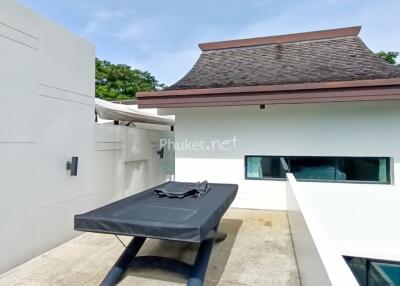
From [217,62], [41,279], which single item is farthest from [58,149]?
[217,62]

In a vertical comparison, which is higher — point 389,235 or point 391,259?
point 389,235

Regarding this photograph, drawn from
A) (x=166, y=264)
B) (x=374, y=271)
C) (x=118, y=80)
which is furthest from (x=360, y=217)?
(x=118, y=80)

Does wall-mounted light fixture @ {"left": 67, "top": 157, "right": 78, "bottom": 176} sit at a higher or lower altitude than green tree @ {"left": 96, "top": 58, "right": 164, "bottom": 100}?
lower

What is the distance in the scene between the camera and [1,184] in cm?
405

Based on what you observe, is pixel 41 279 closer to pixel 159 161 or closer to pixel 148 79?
pixel 159 161

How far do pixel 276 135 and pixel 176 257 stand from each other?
467cm

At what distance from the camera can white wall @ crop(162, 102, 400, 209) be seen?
7.18 metres

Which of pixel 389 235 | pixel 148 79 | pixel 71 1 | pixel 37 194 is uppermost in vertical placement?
pixel 148 79

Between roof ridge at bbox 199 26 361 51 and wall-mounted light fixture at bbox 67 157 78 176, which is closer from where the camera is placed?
wall-mounted light fixture at bbox 67 157 78 176

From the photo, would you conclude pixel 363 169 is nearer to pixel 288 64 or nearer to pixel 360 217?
pixel 360 217

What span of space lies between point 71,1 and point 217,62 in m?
5.05

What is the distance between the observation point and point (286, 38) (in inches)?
374

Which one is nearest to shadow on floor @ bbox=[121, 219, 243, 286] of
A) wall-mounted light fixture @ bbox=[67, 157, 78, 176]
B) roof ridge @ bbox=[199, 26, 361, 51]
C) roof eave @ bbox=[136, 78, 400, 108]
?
wall-mounted light fixture @ bbox=[67, 157, 78, 176]

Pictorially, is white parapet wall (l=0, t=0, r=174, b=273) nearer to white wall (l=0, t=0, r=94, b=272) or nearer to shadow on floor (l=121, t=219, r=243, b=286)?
white wall (l=0, t=0, r=94, b=272)
